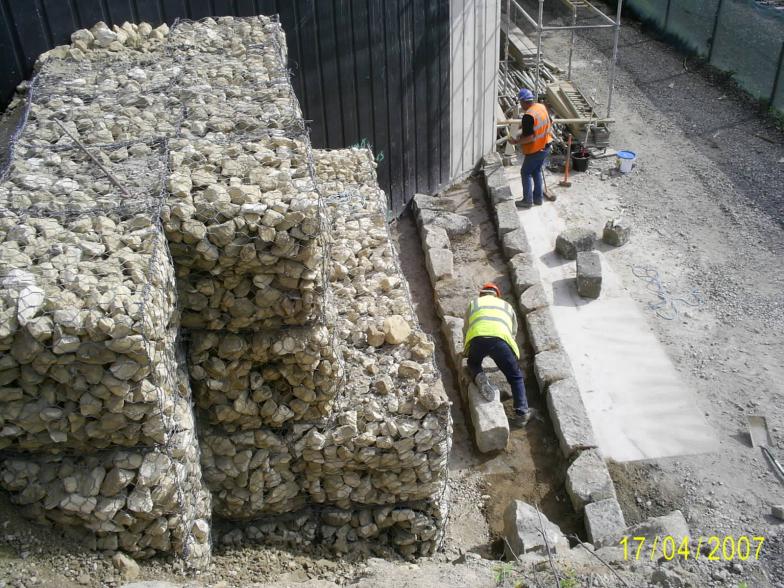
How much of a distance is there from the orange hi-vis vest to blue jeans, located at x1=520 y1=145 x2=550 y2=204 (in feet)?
0.26

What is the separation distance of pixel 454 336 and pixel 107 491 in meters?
4.90

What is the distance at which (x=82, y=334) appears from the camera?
3902 millimetres

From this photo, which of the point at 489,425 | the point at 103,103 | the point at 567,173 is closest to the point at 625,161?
the point at 567,173

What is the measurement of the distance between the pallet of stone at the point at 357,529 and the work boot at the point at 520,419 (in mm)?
1929

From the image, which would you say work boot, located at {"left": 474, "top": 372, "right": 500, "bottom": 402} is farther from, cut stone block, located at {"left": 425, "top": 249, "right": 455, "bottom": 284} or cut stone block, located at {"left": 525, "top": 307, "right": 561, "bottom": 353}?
cut stone block, located at {"left": 425, "top": 249, "right": 455, "bottom": 284}

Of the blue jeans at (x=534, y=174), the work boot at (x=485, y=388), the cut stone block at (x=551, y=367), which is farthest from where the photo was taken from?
the blue jeans at (x=534, y=174)

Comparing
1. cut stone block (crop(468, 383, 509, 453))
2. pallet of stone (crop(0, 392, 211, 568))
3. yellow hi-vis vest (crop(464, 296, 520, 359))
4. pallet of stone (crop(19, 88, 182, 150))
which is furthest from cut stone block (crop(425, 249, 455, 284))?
pallet of stone (crop(0, 392, 211, 568))

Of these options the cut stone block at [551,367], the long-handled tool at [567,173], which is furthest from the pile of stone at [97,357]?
the long-handled tool at [567,173]

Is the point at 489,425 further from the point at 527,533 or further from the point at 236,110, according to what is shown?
the point at 236,110

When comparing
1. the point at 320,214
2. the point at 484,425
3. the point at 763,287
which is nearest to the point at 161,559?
the point at 320,214

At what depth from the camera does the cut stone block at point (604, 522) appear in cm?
626

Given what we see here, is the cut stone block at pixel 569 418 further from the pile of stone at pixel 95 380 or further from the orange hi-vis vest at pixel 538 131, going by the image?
the orange hi-vis vest at pixel 538 131

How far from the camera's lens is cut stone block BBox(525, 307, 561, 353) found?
8461 mm

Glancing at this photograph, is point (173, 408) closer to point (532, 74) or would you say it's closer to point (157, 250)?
point (157, 250)
